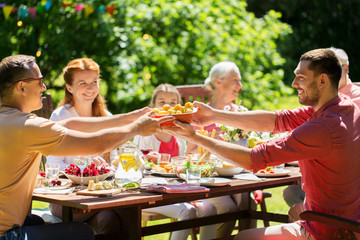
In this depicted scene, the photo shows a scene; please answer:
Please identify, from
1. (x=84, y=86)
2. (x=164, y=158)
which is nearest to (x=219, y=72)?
(x=84, y=86)

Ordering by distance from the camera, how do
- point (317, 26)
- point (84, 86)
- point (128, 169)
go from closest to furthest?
point (128, 169)
point (84, 86)
point (317, 26)

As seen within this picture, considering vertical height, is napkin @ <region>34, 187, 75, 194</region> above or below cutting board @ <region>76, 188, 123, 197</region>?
below

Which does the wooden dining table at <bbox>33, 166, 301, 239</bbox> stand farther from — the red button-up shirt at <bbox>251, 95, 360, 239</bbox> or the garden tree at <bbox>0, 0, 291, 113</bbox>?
the garden tree at <bbox>0, 0, 291, 113</bbox>

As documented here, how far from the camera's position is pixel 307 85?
3463 millimetres

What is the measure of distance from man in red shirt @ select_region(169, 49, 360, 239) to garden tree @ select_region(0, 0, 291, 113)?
4175mm

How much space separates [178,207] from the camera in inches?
182

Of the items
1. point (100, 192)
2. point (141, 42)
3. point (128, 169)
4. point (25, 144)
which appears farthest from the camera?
point (141, 42)

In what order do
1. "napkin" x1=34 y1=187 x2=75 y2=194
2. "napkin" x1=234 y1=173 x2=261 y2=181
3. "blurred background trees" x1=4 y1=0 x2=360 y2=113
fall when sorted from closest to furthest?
"napkin" x1=34 y1=187 x2=75 y2=194
"napkin" x1=234 y1=173 x2=261 y2=181
"blurred background trees" x1=4 y1=0 x2=360 y2=113

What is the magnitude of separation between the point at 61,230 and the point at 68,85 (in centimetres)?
195

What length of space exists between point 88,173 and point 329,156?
153 cm

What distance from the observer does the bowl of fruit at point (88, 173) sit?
3.71 meters

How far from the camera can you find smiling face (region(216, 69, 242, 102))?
601 cm

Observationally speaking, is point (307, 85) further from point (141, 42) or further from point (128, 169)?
point (141, 42)

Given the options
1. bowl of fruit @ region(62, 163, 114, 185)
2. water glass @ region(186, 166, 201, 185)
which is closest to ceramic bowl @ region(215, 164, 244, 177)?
water glass @ region(186, 166, 201, 185)
